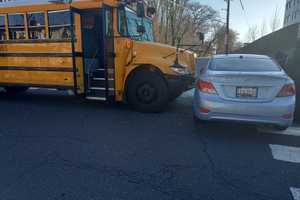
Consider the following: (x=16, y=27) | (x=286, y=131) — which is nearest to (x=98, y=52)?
(x=16, y=27)

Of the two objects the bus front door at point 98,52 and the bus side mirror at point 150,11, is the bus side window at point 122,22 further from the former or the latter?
the bus side mirror at point 150,11

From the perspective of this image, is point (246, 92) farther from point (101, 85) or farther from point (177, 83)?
point (101, 85)

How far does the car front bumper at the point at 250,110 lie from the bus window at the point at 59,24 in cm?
399

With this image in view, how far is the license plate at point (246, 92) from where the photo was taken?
13.3 feet

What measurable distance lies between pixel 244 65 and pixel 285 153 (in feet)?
6.10

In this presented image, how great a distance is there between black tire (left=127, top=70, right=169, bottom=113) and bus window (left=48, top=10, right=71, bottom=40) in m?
2.10

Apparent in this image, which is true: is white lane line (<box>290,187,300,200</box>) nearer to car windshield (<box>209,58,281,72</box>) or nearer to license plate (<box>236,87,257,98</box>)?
license plate (<box>236,87,257,98</box>)

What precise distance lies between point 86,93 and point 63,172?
351 centimetres

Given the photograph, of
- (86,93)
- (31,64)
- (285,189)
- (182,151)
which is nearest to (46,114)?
(86,93)

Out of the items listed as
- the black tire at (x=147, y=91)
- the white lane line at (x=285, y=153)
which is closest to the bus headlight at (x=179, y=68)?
the black tire at (x=147, y=91)

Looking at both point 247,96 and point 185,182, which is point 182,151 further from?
point 247,96

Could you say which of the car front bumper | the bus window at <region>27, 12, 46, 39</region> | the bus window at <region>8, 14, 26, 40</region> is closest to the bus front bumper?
the car front bumper

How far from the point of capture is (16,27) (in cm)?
656

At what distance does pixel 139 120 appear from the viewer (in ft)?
17.8
